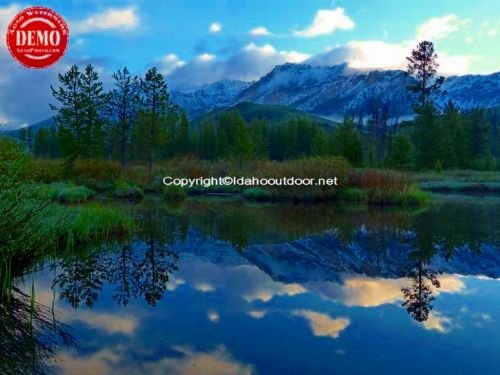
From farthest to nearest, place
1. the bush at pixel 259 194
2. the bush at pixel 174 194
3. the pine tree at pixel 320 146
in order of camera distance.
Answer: the pine tree at pixel 320 146
the bush at pixel 174 194
the bush at pixel 259 194

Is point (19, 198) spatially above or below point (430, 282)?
above

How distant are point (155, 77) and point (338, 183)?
72.3 feet

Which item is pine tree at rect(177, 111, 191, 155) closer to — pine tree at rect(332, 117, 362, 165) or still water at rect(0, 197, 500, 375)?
pine tree at rect(332, 117, 362, 165)

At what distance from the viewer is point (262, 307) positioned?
628 centimetres

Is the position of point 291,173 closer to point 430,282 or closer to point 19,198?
point 430,282

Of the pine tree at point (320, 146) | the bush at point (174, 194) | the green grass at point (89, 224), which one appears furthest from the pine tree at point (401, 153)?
the green grass at point (89, 224)

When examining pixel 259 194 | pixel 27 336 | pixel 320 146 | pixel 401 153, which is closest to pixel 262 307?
pixel 27 336

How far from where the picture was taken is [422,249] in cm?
1044

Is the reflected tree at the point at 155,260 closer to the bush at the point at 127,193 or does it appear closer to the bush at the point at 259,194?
the bush at the point at 259,194

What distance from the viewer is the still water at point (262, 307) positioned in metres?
4.41

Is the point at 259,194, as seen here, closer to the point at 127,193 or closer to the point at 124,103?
the point at 127,193

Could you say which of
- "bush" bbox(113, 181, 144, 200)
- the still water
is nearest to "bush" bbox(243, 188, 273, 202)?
"bush" bbox(113, 181, 144, 200)

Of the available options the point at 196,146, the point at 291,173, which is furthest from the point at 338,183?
the point at 196,146

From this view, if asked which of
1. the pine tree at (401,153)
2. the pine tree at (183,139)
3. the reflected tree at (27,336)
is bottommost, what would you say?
the reflected tree at (27,336)
